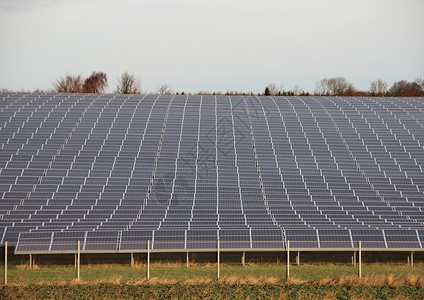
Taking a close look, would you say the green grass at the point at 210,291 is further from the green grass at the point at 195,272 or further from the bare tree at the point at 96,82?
the bare tree at the point at 96,82

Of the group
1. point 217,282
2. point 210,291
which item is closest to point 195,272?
A: point 217,282

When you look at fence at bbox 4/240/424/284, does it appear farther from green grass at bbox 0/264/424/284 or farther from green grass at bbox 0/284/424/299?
green grass at bbox 0/284/424/299

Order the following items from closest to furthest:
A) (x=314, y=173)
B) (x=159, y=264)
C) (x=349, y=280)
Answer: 1. (x=349, y=280)
2. (x=159, y=264)
3. (x=314, y=173)

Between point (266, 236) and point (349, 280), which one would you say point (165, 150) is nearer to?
point (266, 236)

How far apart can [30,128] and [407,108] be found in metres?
39.3

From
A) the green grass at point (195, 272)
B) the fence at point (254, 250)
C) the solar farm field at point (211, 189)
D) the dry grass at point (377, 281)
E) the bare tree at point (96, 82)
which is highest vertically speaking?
the bare tree at point (96, 82)

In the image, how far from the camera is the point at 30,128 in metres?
56.5

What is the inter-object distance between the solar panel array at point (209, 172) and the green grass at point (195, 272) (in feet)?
4.45

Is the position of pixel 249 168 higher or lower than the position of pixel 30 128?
lower

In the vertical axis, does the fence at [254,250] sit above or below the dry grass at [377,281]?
above

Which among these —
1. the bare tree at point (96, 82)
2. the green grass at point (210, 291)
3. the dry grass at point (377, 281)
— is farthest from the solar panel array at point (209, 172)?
the bare tree at point (96, 82)

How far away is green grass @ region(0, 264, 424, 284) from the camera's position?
31803mm

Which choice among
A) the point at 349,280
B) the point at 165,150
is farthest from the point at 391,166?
the point at 349,280

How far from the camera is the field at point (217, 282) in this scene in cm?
2781
